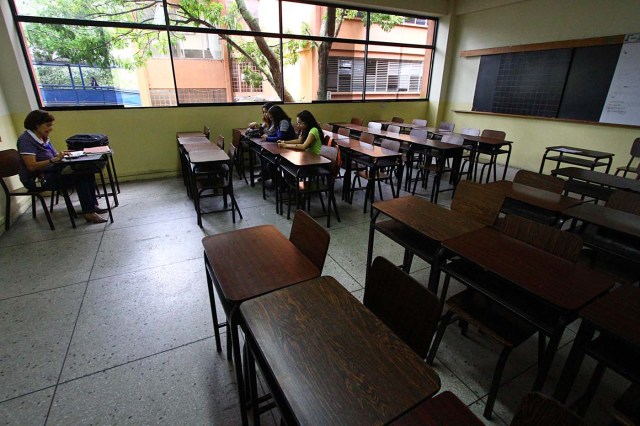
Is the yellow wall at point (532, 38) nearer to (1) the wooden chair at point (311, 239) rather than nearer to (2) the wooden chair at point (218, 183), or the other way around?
(2) the wooden chair at point (218, 183)

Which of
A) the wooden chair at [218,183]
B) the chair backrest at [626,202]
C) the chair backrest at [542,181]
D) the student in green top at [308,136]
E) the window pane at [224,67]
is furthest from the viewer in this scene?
the window pane at [224,67]

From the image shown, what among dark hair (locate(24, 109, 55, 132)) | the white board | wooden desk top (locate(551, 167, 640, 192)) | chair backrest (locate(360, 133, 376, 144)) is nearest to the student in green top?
chair backrest (locate(360, 133, 376, 144))

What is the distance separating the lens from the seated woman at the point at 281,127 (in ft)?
14.6

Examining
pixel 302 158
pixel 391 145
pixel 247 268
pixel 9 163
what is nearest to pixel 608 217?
pixel 247 268

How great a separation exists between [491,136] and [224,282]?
5.57 metres

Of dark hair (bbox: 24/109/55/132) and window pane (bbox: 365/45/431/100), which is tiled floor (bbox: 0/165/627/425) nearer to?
dark hair (bbox: 24/109/55/132)

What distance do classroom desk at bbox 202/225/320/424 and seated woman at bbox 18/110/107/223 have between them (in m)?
2.90

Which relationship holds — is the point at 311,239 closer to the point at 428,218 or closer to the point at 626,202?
the point at 428,218

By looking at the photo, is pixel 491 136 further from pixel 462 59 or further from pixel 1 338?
pixel 1 338

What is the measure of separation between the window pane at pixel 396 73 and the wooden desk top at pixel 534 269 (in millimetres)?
6150

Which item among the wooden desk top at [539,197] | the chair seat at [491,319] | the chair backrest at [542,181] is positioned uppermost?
the chair backrest at [542,181]

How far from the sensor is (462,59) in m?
7.21

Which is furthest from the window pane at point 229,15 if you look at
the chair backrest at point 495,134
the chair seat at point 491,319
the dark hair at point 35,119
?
the chair seat at point 491,319

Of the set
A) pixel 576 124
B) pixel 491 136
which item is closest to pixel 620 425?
pixel 491 136
